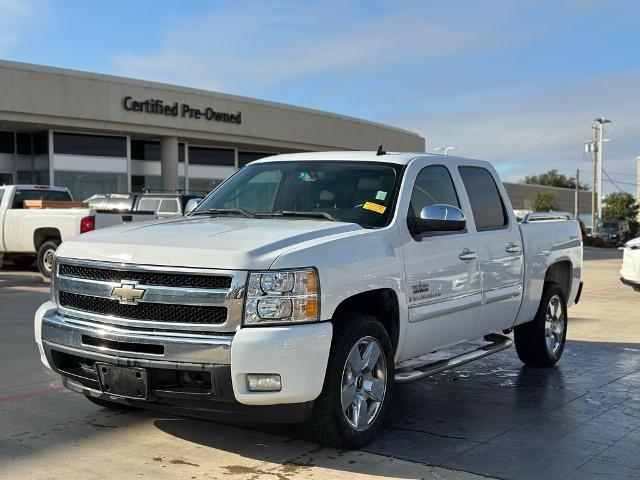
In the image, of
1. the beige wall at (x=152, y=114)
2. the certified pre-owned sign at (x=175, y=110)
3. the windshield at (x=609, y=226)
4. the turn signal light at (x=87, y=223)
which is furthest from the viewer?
the windshield at (x=609, y=226)

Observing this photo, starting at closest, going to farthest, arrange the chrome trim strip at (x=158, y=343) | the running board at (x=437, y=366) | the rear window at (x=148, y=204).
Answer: the chrome trim strip at (x=158, y=343)
the running board at (x=437, y=366)
the rear window at (x=148, y=204)

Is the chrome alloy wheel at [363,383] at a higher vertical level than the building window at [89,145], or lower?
lower

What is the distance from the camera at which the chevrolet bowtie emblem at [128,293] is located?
14.4 feet

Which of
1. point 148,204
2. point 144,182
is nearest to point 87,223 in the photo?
point 148,204

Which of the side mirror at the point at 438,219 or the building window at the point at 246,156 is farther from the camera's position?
the building window at the point at 246,156

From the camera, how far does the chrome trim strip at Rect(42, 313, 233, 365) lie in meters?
4.15

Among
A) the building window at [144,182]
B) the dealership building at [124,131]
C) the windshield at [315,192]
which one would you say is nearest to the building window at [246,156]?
the dealership building at [124,131]

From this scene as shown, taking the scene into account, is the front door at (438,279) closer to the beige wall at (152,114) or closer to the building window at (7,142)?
the beige wall at (152,114)

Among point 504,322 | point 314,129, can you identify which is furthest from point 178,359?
point 314,129

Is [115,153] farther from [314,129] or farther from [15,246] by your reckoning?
[15,246]

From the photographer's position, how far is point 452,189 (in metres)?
6.14

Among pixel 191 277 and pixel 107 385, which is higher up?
pixel 191 277

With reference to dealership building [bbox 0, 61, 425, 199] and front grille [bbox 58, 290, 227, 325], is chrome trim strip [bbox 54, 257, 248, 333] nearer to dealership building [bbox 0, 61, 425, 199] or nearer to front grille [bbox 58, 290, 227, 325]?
front grille [bbox 58, 290, 227, 325]

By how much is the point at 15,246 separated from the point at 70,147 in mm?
17105
